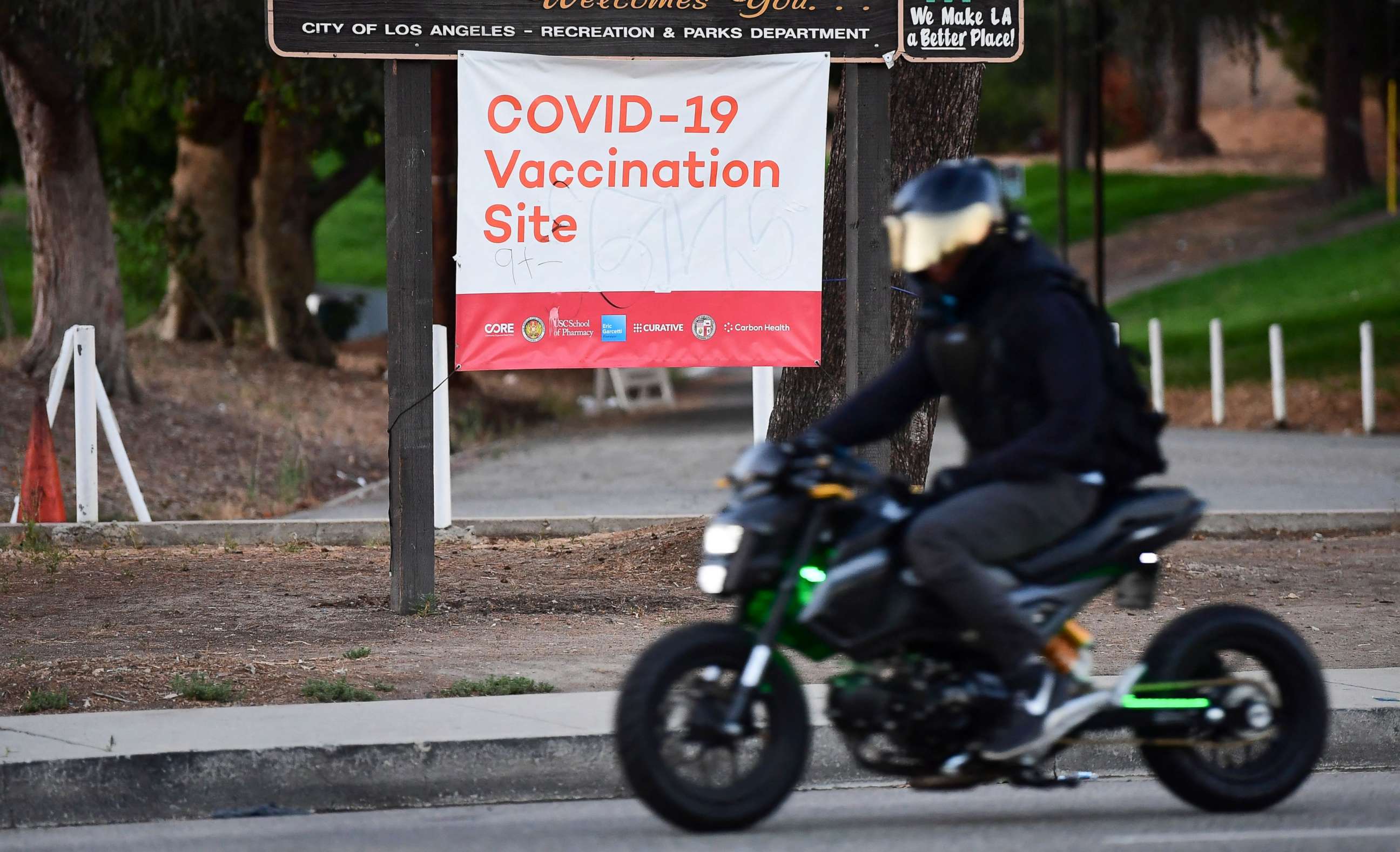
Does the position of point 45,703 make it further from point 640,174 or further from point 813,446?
point 640,174

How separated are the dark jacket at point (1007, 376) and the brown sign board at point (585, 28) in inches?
160

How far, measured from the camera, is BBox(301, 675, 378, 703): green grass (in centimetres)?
728

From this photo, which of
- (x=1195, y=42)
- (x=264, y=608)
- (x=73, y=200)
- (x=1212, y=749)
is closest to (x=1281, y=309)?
(x=1195, y=42)

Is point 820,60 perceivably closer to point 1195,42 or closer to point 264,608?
point 264,608

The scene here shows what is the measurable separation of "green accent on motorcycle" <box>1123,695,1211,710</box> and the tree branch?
25141 millimetres

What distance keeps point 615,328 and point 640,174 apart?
0.76 meters

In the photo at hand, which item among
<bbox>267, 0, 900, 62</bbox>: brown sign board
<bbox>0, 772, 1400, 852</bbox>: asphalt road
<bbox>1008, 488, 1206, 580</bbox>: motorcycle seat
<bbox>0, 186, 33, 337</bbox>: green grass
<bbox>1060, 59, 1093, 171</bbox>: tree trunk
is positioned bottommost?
<bbox>0, 772, 1400, 852</bbox>: asphalt road

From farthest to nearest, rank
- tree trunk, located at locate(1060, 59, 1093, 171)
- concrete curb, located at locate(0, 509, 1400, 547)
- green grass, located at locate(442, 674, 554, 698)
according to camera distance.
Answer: tree trunk, located at locate(1060, 59, 1093, 171), concrete curb, located at locate(0, 509, 1400, 547), green grass, located at locate(442, 674, 554, 698)

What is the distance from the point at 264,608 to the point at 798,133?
3.53 meters

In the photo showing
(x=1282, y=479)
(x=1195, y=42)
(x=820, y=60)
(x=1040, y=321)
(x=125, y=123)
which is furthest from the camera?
(x=1195, y=42)

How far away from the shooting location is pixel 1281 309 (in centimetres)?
3462

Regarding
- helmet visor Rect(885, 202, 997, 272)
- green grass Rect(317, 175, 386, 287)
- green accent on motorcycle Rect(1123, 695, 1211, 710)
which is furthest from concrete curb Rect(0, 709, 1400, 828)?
green grass Rect(317, 175, 386, 287)

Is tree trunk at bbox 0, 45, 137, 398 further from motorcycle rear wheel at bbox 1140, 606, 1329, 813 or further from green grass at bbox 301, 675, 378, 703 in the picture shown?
motorcycle rear wheel at bbox 1140, 606, 1329, 813

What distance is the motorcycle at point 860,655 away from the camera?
16.9 feet
